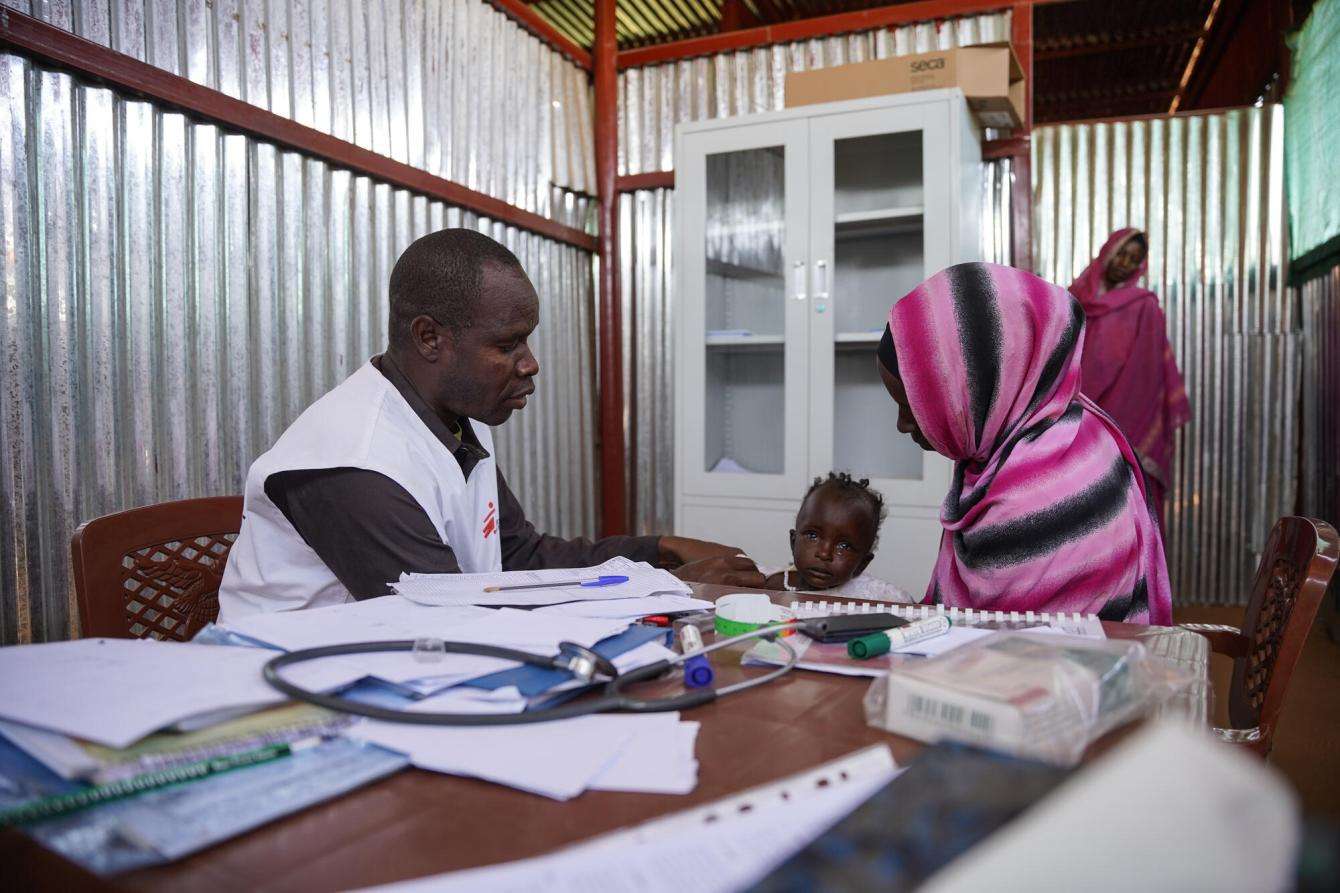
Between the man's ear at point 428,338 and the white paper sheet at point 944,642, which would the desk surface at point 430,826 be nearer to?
the white paper sheet at point 944,642

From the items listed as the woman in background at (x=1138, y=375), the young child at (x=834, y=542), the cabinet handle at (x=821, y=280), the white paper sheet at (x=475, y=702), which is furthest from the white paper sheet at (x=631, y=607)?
the woman in background at (x=1138, y=375)

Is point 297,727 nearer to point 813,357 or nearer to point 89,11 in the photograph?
point 89,11

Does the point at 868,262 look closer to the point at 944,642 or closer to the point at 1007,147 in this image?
the point at 1007,147

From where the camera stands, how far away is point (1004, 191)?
3895 millimetres

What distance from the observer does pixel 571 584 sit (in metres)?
1.31

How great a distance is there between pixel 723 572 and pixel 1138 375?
135 inches

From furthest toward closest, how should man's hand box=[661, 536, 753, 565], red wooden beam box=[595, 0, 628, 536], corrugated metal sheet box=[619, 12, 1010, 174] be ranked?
red wooden beam box=[595, 0, 628, 536] < corrugated metal sheet box=[619, 12, 1010, 174] < man's hand box=[661, 536, 753, 565]

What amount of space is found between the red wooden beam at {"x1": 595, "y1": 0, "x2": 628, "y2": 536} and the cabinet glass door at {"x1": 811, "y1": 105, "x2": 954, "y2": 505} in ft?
3.81

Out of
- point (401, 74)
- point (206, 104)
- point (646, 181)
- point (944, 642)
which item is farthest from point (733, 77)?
point (944, 642)

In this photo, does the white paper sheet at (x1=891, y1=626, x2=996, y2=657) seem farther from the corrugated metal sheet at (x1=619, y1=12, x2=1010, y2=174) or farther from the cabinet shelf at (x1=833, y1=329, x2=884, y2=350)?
the corrugated metal sheet at (x1=619, y1=12, x2=1010, y2=174)

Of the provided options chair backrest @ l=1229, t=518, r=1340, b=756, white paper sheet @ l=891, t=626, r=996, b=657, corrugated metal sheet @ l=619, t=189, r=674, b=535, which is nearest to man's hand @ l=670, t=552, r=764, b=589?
white paper sheet @ l=891, t=626, r=996, b=657

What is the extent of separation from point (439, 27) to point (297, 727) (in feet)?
10.9

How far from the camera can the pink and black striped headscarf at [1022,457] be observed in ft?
5.29

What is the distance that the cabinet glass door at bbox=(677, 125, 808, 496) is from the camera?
3727mm
